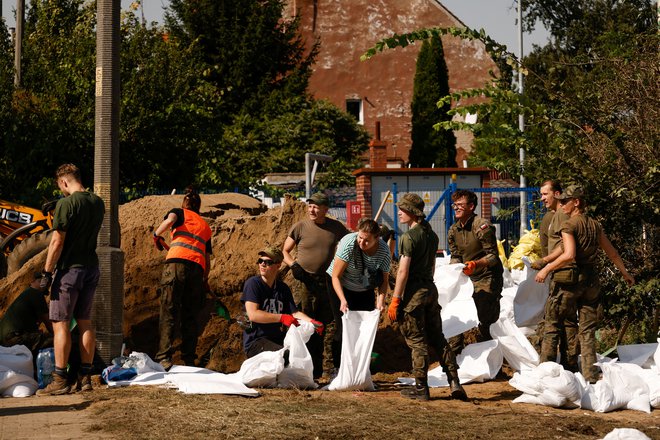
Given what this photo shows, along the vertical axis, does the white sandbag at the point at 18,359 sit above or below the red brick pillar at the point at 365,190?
below

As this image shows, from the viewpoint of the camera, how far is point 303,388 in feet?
30.2

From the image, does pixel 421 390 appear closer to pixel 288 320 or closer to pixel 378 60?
pixel 288 320

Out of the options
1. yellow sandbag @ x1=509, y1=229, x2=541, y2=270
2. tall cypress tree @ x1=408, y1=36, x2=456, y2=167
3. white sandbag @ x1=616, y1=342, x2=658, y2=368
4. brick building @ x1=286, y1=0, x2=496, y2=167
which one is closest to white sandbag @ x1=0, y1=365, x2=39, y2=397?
white sandbag @ x1=616, y1=342, x2=658, y2=368

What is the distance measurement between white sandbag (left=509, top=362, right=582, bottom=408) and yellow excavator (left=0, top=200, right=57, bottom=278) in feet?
21.5

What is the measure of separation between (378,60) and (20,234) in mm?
35859

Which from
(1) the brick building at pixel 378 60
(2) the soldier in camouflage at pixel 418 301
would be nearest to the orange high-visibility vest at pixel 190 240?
(2) the soldier in camouflage at pixel 418 301

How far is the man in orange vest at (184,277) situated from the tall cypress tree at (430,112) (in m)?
36.1

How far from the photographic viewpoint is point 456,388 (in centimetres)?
898

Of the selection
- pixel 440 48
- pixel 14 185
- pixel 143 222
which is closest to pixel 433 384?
pixel 143 222

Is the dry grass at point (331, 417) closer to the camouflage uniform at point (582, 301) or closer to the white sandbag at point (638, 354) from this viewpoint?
the camouflage uniform at point (582, 301)

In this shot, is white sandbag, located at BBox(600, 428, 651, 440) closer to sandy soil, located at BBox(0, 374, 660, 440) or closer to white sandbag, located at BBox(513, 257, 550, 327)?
sandy soil, located at BBox(0, 374, 660, 440)

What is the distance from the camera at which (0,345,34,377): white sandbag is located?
29.0 ft

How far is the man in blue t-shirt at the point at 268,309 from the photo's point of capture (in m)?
9.23

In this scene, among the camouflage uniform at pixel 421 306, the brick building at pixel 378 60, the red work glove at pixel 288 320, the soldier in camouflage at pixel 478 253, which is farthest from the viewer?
the brick building at pixel 378 60
